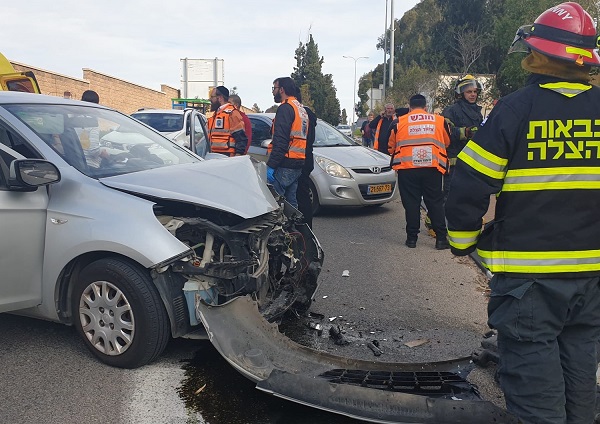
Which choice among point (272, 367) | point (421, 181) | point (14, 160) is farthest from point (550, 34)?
point (421, 181)

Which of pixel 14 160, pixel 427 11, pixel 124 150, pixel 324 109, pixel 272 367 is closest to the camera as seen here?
pixel 272 367

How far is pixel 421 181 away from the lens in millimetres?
7004

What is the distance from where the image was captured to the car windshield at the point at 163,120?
34.0 ft

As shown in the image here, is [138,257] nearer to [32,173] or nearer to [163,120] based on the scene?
[32,173]

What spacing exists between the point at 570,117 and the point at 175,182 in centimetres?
247

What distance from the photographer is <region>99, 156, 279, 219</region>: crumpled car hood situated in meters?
3.63

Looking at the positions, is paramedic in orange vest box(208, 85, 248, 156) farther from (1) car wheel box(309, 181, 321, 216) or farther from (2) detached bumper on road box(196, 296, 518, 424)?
(2) detached bumper on road box(196, 296, 518, 424)

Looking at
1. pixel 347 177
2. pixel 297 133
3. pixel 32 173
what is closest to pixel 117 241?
pixel 32 173

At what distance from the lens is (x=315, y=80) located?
A: 5538cm

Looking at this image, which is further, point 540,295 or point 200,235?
point 200,235

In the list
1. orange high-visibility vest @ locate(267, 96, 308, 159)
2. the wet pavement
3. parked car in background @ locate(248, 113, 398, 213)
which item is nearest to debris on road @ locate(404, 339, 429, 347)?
the wet pavement

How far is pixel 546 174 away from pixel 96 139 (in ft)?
10.4

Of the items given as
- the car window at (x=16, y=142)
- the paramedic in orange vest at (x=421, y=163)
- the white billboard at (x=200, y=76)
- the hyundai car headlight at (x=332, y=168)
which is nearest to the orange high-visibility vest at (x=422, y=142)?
the paramedic in orange vest at (x=421, y=163)

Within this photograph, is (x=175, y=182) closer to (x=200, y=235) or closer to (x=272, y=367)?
(x=200, y=235)
